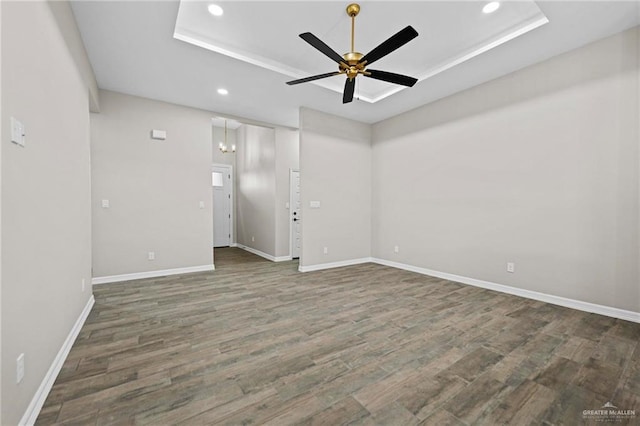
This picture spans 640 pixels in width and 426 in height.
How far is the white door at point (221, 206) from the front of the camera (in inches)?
300

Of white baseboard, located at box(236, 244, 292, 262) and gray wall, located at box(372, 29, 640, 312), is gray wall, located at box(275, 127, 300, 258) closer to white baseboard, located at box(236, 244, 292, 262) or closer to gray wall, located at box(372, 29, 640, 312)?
white baseboard, located at box(236, 244, 292, 262)

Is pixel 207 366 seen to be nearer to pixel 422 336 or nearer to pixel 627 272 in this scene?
pixel 422 336

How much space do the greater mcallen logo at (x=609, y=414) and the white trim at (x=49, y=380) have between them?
293cm

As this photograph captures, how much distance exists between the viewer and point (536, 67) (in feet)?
10.9

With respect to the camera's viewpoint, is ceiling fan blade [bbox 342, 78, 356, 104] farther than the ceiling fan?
Yes

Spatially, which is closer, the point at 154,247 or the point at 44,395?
the point at 44,395

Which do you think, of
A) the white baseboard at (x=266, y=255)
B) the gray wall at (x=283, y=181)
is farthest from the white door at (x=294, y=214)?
the white baseboard at (x=266, y=255)

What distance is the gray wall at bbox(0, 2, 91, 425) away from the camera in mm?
1278

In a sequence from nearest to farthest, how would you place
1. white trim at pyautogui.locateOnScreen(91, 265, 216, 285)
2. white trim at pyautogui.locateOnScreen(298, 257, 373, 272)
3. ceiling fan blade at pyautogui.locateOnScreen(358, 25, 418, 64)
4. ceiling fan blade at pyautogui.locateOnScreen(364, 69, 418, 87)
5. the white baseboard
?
ceiling fan blade at pyautogui.locateOnScreen(358, 25, 418, 64), ceiling fan blade at pyautogui.locateOnScreen(364, 69, 418, 87), white trim at pyautogui.locateOnScreen(91, 265, 216, 285), white trim at pyautogui.locateOnScreen(298, 257, 373, 272), the white baseboard

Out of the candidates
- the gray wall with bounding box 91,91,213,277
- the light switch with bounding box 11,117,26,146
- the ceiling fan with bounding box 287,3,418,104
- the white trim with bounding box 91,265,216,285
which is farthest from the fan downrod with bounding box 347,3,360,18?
the white trim with bounding box 91,265,216,285

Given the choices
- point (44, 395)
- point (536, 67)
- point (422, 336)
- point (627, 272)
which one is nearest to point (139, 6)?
point (44, 395)

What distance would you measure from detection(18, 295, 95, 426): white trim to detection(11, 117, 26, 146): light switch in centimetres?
137

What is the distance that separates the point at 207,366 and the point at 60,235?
1.46m

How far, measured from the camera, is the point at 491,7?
2570 millimetres
